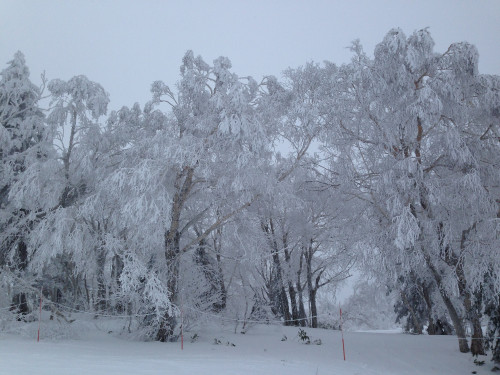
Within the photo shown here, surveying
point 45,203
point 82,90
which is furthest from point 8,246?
point 82,90

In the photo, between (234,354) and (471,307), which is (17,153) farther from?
(471,307)

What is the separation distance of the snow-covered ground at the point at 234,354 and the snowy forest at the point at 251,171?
763 mm

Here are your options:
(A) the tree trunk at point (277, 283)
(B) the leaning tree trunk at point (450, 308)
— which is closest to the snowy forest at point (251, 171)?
(B) the leaning tree trunk at point (450, 308)

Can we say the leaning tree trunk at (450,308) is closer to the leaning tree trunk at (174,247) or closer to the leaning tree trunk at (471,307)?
the leaning tree trunk at (471,307)

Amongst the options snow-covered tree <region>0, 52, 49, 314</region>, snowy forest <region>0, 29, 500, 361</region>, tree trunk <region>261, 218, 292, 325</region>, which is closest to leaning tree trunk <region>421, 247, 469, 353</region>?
snowy forest <region>0, 29, 500, 361</region>

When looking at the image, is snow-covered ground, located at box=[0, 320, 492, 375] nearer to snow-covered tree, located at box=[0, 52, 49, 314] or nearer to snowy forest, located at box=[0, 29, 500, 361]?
A: snowy forest, located at box=[0, 29, 500, 361]

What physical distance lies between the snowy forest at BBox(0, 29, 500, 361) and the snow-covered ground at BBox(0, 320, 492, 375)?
76 cm

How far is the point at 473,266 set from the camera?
9.18 m

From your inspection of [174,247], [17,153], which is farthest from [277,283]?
[17,153]

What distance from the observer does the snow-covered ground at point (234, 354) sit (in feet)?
19.7

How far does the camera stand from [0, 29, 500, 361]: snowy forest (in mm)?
9617

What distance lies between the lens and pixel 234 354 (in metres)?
8.87

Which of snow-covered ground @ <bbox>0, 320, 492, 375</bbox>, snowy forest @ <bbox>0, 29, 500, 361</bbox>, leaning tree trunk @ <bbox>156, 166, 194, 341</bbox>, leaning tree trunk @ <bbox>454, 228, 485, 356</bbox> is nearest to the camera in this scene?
snow-covered ground @ <bbox>0, 320, 492, 375</bbox>

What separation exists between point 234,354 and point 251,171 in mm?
4496
